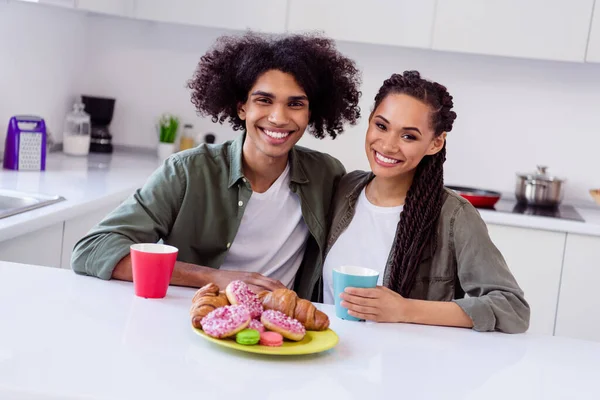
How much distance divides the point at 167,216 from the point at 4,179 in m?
1.22

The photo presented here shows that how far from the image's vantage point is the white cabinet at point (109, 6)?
10.6ft

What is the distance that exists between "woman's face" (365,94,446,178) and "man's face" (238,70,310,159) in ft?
0.66

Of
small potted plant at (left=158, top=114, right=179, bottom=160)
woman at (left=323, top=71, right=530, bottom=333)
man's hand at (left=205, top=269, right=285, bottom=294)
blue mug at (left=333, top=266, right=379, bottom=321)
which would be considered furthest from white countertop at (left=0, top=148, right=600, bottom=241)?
blue mug at (left=333, top=266, right=379, bottom=321)

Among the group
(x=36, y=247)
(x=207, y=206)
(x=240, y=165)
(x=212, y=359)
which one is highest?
Answer: (x=240, y=165)

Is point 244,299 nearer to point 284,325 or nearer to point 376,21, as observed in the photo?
point 284,325

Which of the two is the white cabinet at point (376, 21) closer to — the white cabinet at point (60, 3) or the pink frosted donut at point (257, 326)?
the white cabinet at point (60, 3)

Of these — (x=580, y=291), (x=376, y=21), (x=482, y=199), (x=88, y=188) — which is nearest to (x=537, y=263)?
(x=580, y=291)

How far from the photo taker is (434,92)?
1933 millimetres

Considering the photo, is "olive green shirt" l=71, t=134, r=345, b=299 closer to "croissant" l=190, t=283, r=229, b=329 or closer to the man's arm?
the man's arm

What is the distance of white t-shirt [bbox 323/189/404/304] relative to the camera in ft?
6.41

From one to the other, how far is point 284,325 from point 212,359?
5.4 inches

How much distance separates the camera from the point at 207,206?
1993 millimetres

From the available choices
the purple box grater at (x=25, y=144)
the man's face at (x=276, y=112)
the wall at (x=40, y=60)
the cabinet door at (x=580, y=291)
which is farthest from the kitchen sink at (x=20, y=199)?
the cabinet door at (x=580, y=291)

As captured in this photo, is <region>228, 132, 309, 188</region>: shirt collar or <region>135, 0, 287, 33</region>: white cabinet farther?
<region>135, 0, 287, 33</region>: white cabinet
